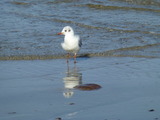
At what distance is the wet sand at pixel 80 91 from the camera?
5543 millimetres

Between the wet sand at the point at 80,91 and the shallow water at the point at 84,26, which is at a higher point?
the shallow water at the point at 84,26

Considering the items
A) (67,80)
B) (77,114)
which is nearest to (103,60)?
(67,80)

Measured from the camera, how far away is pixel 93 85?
6797 mm

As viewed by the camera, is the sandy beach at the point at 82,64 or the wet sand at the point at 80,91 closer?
the wet sand at the point at 80,91

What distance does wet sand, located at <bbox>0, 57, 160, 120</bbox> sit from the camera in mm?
5543

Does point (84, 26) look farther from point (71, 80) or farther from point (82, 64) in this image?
point (71, 80)

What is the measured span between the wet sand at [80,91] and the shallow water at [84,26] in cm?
76

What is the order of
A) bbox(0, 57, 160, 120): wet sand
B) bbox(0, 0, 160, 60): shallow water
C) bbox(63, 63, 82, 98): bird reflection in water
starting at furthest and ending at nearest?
bbox(0, 0, 160, 60): shallow water
bbox(63, 63, 82, 98): bird reflection in water
bbox(0, 57, 160, 120): wet sand

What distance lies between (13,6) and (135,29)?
484 centimetres

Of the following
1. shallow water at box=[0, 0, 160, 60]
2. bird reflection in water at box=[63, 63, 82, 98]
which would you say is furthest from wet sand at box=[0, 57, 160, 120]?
shallow water at box=[0, 0, 160, 60]

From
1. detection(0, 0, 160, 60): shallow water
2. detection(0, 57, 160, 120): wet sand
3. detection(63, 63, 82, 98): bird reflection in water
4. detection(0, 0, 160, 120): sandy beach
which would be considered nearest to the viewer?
detection(0, 57, 160, 120): wet sand

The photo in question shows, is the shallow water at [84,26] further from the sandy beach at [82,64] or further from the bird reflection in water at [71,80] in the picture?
the bird reflection in water at [71,80]

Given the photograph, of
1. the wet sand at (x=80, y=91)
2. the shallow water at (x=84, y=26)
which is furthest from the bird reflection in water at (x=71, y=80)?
the shallow water at (x=84, y=26)

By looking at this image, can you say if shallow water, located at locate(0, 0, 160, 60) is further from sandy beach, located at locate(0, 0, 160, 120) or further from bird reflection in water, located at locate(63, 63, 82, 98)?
bird reflection in water, located at locate(63, 63, 82, 98)
